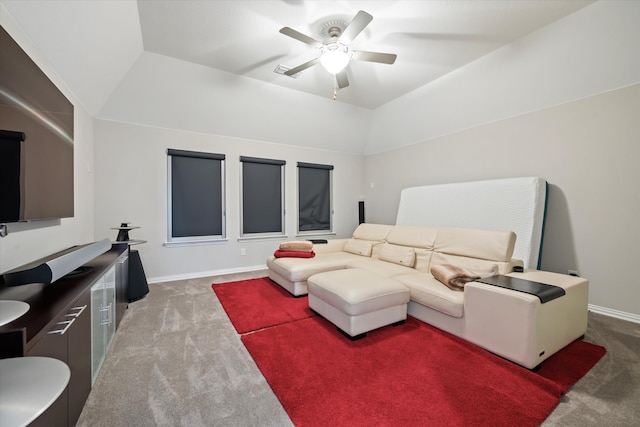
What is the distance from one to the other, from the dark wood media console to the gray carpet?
0.53ft

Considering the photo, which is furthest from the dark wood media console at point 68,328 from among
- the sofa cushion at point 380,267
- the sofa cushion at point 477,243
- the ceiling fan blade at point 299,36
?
the sofa cushion at point 477,243

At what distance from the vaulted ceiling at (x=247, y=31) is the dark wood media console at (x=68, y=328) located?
5.71 ft

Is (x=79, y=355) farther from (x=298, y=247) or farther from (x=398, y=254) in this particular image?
(x=398, y=254)

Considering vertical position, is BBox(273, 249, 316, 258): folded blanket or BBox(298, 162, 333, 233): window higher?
BBox(298, 162, 333, 233): window

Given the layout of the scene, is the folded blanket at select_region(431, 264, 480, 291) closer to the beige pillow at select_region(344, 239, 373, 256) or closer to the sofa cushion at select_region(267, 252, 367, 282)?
the sofa cushion at select_region(267, 252, 367, 282)

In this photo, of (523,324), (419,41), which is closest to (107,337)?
(523,324)

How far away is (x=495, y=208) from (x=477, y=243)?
0.78 m

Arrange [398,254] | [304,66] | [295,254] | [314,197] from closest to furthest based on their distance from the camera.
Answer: [304,66]
[398,254]
[295,254]
[314,197]

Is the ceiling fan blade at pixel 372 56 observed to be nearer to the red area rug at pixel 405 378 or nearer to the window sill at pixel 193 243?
the red area rug at pixel 405 378

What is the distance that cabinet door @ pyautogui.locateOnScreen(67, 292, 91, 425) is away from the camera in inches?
50.8

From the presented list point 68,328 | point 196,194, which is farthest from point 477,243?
point 196,194

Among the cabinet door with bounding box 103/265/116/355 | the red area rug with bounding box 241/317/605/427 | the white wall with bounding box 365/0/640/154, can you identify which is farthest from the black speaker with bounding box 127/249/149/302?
the white wall with bounding box 365/0/640/154

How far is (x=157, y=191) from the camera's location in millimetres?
3951

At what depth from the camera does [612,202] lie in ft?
8.98
